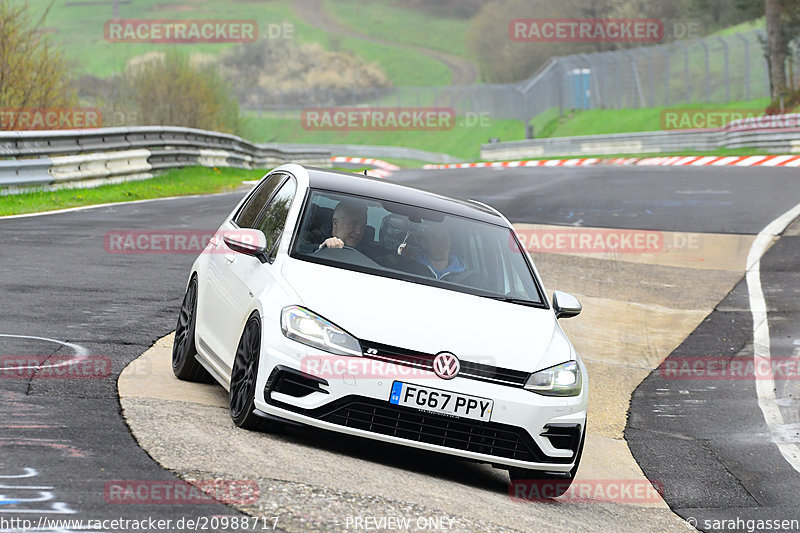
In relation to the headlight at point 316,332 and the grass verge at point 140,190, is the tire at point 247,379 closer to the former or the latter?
the headlight at point 316,332

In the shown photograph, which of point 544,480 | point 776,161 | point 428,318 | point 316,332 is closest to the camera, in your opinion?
point 316,332

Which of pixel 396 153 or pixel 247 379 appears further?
pixel 396 153

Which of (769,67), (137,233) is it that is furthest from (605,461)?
(769,67)

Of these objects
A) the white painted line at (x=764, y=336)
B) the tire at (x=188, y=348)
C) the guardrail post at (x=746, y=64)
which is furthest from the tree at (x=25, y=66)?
the guardrail post at (x=746, y=64)

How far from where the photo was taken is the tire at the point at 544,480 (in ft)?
22.5

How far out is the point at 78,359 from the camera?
8289mm

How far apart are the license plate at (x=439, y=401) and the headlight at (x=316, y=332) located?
1.00 feet

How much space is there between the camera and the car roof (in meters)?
7.95

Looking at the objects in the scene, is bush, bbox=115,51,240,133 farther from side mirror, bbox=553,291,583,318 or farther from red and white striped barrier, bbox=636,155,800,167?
side mirror, bbox=553,291,583,318

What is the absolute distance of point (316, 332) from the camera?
648cm

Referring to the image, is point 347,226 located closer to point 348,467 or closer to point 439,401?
point 439,401

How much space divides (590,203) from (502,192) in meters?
3.34

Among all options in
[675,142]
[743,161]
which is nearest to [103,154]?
[743,161]

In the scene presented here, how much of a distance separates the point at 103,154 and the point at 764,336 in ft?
47.8
